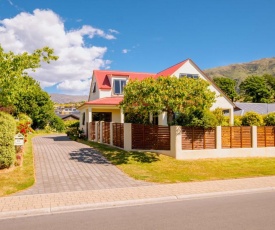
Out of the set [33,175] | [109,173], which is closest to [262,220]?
[109,173]

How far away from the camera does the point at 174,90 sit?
557 inches

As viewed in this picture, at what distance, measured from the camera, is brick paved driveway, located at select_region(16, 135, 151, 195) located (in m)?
9.59

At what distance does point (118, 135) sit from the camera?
1809 centimetres

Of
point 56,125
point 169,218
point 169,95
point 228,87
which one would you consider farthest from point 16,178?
point 228,87

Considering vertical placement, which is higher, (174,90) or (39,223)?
(174,90)

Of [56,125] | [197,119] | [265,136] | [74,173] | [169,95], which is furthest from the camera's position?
[56,125]

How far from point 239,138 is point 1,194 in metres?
13.7

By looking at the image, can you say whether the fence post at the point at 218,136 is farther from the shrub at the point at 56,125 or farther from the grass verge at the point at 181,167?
the shrub at the point at 56,125

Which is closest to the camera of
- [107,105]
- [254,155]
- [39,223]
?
[39,223]

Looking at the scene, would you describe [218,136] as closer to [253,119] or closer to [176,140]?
[176,140]

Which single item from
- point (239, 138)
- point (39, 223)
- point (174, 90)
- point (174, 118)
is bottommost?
point (39, 223)

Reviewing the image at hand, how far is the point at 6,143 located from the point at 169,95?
8.14m

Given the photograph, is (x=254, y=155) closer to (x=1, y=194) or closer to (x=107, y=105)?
(x=107, y=105)

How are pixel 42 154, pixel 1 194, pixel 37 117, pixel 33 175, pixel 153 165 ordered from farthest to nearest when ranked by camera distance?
pixel 37 117 → pixel 42 154 → pixel 153 165 → pixel 33 175 → pixel 1 194
